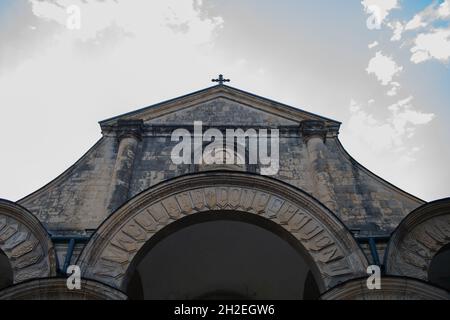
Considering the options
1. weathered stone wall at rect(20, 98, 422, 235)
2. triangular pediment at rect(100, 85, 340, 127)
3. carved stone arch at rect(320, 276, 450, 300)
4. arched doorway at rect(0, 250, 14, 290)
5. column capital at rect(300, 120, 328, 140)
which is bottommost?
carved stone arch at rect(320, 276, 450, 300)

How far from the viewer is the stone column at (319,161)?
10820 mm

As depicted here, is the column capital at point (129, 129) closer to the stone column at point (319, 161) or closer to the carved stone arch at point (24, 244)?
the carved stone arch at point (24, 244)

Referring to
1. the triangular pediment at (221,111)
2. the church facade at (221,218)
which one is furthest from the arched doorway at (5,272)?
the triangular pediment at (221,111)

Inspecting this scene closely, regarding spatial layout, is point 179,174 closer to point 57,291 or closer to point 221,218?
point 221,218

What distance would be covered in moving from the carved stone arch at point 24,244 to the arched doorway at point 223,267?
245 cm

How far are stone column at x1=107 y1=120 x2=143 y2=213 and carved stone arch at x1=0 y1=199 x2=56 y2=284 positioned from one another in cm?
185

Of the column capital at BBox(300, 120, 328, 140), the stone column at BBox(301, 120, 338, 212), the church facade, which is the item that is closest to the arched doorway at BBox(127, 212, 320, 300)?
the church facade

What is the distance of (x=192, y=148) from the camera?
12539 millimetres

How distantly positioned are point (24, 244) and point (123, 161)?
3.47 meters

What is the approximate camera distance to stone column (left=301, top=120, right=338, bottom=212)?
10820mm

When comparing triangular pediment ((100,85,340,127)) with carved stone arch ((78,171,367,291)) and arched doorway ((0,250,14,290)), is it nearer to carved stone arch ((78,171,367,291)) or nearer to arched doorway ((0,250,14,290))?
carved stone arch ((78,171,367,291))

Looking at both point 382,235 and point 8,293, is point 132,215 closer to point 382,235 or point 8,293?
point 8,293

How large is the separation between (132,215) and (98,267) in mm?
1267

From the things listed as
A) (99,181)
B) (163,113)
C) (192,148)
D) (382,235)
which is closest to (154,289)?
(99,181)
